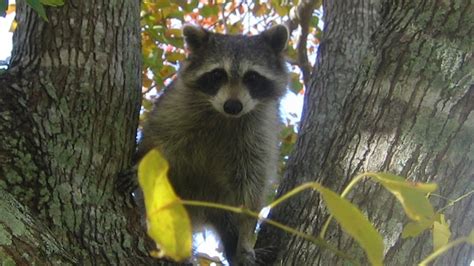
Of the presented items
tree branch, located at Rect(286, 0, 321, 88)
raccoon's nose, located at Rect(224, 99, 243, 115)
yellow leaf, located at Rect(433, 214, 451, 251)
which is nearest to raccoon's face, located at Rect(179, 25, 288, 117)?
raccoon's nose, located at Rect(224, 99, 243, 115)

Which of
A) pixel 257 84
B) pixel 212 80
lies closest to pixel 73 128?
pixel 212 80

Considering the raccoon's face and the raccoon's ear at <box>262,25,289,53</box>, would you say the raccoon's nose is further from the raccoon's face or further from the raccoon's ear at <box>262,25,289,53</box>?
the raccoon's ear at <box>262,25,289,53</box>

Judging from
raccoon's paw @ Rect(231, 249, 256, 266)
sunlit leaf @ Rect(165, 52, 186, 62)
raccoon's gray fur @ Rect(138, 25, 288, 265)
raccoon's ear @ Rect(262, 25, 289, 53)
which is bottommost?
raccoon's paw @ Rect(231, 249, 256, 266)

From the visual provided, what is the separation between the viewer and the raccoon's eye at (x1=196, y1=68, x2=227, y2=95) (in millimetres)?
3837

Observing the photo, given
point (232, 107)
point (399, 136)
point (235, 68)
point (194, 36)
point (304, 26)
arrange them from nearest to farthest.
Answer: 1. point (399, 136)
2. point (232, 107)
3. point (235, 68)
4. point (194, 36)
5. point (304, 26)

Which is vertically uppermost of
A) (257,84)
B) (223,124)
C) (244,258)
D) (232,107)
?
(257,84)

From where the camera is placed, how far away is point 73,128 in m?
2.60

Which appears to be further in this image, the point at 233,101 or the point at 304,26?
the point at 304,26

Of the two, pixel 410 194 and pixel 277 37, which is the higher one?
pixel 277 37

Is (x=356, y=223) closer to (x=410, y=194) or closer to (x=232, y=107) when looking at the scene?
(x=410, y=194)

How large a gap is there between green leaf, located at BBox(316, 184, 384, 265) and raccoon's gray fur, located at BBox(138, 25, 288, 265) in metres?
2.48

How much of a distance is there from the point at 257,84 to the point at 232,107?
13.1 inches

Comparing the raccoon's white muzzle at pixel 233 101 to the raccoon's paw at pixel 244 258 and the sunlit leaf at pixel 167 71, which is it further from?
the sunlit leaf at pixel 167 71

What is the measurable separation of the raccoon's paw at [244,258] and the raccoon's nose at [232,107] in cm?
73
